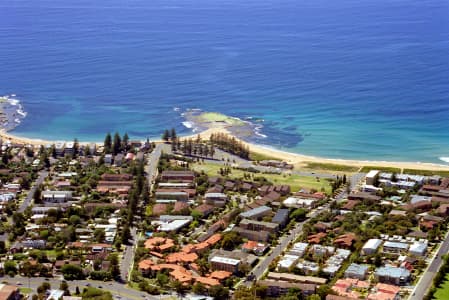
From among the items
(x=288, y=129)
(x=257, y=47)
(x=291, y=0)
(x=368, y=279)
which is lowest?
(x=368, y=279)

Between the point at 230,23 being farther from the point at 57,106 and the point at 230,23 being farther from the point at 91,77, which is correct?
the point at 57,106

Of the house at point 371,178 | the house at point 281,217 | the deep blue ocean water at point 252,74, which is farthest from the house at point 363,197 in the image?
the deep blue ocean water at point 252,74

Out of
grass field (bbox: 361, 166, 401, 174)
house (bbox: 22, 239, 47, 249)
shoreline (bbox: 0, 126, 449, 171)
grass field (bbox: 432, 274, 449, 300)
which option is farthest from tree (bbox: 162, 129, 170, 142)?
grass field (bbox: 432, 274, 449, 300)

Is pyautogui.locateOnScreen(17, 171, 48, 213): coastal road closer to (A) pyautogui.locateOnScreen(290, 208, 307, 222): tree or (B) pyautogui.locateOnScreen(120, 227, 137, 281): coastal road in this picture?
(B) pyautogui.locateOnScreen(120, 227, 137, 281): coastal road

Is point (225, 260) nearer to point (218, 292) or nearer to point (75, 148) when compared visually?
point (218, 292)

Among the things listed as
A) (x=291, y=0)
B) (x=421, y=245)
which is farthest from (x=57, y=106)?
(x=291, y=0)

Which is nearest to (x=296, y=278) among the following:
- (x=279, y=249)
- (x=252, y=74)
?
(x=279, y=249)
